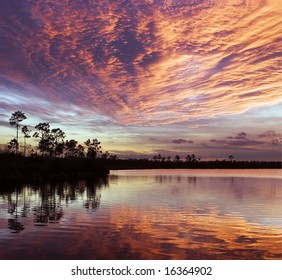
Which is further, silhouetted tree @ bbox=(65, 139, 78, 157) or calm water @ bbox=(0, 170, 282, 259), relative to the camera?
silhouetted tree @ bbox=(65, 139, 78, 157)

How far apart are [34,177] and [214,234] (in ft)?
188

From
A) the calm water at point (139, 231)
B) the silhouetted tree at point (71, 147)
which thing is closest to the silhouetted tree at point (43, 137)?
the silhouetted tree at point (71, 147)

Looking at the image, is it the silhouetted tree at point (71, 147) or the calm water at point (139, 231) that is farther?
the silhouetted tree at point (71, 147)

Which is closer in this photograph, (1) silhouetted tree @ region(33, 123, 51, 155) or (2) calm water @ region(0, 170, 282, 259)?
(2) calm water @ region(0, 170, 282, 259)

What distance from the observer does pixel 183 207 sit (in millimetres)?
35031

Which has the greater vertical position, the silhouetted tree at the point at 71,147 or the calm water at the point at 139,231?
the silhouetted tree at the point at 71,147

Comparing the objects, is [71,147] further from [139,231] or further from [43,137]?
[139,231]

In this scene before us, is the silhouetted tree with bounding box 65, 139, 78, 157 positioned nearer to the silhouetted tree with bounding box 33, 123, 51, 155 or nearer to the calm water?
the silhouetted tree with bounding box 33, 123, 51, 155

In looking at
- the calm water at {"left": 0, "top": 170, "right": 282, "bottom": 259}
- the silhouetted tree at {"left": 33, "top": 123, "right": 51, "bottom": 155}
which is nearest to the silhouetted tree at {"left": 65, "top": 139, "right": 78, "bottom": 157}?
the silhouetted tree at {"left": 33, "top": 123, "right": 51, "bottom": 155}

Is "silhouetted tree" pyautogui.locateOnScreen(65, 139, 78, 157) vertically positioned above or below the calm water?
above

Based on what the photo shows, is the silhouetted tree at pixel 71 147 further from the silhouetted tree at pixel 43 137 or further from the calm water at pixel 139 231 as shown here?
the calm water at pixel 139 231
